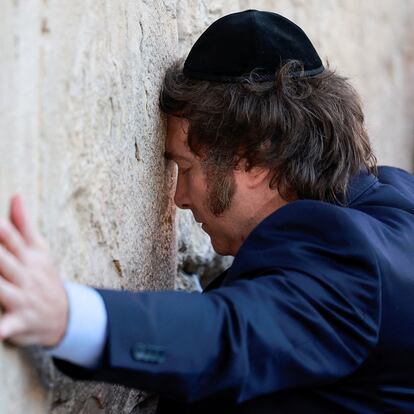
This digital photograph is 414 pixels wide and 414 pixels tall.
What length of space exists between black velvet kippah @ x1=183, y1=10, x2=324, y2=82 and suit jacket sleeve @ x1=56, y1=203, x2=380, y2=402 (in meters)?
0.32

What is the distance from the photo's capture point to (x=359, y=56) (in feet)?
11.1

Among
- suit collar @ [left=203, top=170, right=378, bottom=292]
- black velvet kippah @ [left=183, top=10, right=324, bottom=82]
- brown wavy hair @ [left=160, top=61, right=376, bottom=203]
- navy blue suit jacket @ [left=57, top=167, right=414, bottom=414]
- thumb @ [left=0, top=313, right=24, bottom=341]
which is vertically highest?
black velvet kippah @ [left=183, top=10, right=324, bottom=82]

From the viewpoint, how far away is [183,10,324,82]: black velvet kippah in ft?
4.97

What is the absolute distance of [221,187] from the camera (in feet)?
5.00

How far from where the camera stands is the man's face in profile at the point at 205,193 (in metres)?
1.52

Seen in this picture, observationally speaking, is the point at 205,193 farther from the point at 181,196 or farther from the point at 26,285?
the point at 26,285

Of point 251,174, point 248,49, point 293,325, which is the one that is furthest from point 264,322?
point 248,49

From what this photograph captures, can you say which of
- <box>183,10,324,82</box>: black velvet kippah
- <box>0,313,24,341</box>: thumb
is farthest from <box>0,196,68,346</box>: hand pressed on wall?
<box>183,10,324,82</box>: black velvet kippah

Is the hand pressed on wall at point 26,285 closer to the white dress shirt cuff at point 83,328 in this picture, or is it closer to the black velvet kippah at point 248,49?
the white dress shirt cuff at point 83,328

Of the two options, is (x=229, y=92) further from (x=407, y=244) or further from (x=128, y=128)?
(x=407, y=244)

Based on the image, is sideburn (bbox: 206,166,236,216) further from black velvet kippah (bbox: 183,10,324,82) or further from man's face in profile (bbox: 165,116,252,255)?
black velvet kippah (bbox: 183,10,324,82)

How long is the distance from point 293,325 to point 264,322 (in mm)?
50

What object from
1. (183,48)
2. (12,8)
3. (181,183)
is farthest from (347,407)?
(183,48)

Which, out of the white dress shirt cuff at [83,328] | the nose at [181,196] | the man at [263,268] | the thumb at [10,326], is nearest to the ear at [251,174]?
the man at [263,268]
